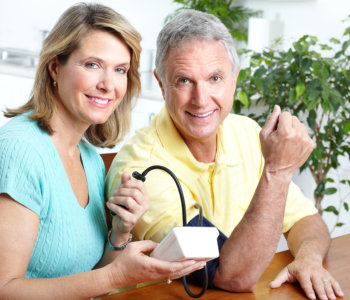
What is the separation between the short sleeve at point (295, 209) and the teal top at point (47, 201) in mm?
560

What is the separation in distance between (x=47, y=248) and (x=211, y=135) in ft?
1.87

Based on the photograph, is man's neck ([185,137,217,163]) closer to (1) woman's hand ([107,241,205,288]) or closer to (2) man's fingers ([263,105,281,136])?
(2) man's fingers ([263,105,281,136])

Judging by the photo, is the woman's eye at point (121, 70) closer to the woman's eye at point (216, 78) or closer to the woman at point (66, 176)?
the woman at point (66, 176)

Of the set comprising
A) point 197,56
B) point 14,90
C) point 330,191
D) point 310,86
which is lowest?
point 330,191

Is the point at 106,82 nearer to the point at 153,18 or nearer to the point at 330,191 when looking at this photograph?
the point at 330,191

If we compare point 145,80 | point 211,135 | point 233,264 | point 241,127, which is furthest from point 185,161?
point 145,80

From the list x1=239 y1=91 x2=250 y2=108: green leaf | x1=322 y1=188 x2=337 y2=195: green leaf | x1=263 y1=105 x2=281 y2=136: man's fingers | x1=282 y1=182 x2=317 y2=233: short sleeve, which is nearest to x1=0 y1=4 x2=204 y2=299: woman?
x1=263 y1=105 x2=281 y2=136: man's fingers

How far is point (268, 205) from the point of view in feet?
3.99

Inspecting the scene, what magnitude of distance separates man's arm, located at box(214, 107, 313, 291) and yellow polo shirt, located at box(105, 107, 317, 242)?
0.65 ft

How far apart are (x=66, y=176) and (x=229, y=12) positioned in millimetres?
2292

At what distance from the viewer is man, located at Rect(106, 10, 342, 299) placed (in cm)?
122

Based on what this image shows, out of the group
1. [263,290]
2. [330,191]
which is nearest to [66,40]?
[263,290]

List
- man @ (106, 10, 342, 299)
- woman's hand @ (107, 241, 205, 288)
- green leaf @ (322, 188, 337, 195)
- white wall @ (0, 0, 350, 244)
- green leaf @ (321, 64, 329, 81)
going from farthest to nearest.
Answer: white wall @ (0, 0, 350, 244) → green leaf @ (322, 188, 337, 195) → green leaf @ (321, 64, 329, 81) → man @ (106, 10, 342, 299) → woman's hand @ (107, 241, 205, 288)

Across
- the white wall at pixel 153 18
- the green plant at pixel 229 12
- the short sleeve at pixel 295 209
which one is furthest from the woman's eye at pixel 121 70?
the green plant at pixel 229 12
